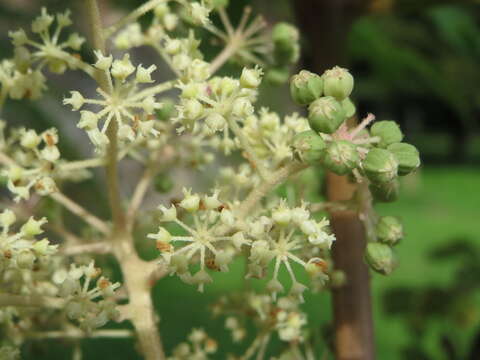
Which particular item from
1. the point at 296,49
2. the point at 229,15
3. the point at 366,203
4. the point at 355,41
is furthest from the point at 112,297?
the point at 355,41

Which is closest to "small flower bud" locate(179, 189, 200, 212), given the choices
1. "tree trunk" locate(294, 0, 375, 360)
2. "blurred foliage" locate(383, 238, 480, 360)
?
"tree trunk" locate(294, 0, 375, 360)

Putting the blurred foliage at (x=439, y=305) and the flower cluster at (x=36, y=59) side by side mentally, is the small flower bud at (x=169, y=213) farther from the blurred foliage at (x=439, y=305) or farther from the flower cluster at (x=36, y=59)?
the blurred foliage at (x=439, y=305)

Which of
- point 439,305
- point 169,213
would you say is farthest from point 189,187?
point 439,305

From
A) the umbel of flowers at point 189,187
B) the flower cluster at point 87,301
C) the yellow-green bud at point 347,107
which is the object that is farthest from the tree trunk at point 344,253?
the flower cluster at point 87,301

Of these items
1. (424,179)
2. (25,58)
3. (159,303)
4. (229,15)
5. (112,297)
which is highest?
(424,179)

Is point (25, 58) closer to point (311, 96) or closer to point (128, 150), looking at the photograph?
point (128, 150)

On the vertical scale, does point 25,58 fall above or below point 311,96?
above

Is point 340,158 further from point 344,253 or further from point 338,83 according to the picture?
point 344,253

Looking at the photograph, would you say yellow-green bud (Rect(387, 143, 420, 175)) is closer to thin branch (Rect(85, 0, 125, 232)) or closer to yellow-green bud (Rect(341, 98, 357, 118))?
yellow-green bud (Rect(341, 98, 357, 118))
